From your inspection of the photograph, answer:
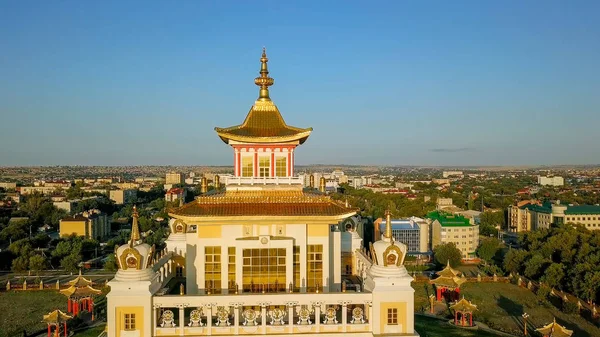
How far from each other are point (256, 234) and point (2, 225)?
73.4m

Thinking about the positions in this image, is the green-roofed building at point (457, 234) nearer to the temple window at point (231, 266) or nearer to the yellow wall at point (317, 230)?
the yellow wall at point (317, 230)

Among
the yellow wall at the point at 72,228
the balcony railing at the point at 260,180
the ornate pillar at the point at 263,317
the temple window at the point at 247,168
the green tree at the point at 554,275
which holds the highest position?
the temple window at the point at 247,168

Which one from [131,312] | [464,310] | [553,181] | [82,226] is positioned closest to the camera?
[131,312]

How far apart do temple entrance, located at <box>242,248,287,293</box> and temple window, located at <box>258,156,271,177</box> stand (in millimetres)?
3605

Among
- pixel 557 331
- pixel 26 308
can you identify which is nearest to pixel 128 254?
pixel 557 331

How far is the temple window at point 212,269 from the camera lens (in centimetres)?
1694

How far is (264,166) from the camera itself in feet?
64.2

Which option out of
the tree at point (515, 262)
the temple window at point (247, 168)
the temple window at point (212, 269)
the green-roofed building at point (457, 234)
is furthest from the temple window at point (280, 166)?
the green-roofed building at point (457, 234)

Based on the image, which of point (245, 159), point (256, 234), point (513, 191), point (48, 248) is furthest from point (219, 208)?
point (513, 191)

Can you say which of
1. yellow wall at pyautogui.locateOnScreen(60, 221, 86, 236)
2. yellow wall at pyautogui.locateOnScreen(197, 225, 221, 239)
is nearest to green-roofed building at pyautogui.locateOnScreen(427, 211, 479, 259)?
yellow wall at pyautogui.locateOnScreen(60, 221, 86, 236)

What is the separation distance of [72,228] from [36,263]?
56.5 feet

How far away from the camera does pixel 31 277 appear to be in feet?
173

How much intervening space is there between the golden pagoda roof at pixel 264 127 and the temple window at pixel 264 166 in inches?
34.6

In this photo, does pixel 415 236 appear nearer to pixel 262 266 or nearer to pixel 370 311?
pixel 262 266
